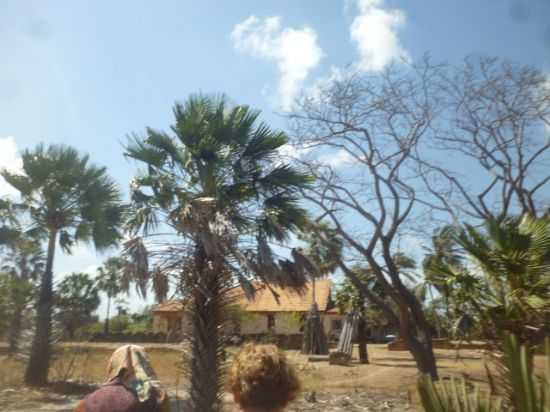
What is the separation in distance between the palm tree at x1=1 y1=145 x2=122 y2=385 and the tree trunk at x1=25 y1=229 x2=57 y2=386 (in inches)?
1.2

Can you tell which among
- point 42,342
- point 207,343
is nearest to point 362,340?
point 42,342

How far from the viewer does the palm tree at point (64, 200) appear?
49.1 ft

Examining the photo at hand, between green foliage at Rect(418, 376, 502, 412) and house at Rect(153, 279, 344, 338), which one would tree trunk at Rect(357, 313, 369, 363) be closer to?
house at Rect(153, 279, 344, 338)

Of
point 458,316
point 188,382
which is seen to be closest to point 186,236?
point 188,382

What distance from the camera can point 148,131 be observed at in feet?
32.4

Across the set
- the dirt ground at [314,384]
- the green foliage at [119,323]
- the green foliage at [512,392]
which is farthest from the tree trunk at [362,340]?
the green foliage at [119,323]

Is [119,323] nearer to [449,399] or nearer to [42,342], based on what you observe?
[42,342]

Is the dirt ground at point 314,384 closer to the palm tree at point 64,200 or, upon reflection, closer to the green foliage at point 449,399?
the palm tree at point 64,200

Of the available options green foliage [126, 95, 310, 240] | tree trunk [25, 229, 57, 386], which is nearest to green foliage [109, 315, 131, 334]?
tree trunk [25, 229, 57, 386]

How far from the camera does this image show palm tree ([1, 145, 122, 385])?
589 inches

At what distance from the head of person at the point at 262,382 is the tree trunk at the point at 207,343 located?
562 cm

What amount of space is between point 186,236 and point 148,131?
8.01 ft

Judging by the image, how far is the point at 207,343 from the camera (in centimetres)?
803

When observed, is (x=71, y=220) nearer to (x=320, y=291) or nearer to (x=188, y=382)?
(x=188, y=382)
